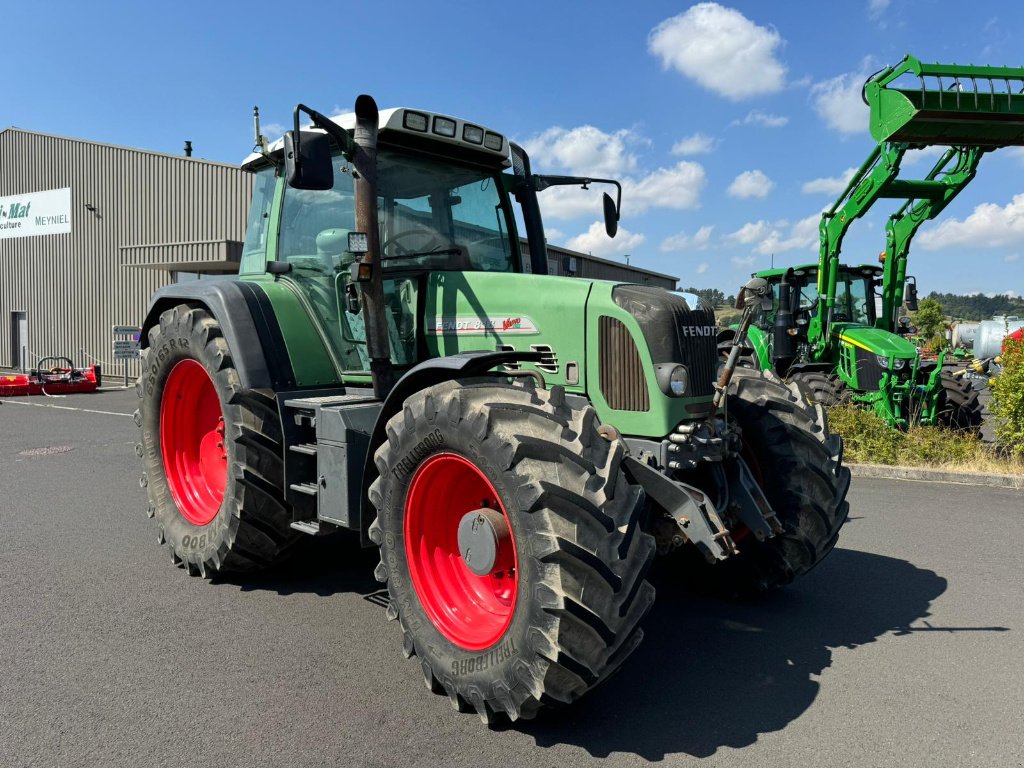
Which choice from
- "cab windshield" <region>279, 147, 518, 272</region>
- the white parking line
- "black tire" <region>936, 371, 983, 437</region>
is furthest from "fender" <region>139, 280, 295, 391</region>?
the white parking line

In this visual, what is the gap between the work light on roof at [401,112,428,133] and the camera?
422 centimetres

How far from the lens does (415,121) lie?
4.25 meters

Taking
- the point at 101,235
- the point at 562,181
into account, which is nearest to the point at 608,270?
the point at 101,235

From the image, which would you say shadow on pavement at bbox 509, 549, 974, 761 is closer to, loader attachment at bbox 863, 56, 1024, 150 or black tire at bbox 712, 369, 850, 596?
black tire at bbox 712, 369, 850, 596

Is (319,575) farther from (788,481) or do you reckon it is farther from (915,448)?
(915,448)

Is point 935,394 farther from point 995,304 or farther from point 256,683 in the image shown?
point 995,304

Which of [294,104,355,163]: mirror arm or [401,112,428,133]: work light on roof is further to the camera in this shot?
[401,112,428,133]: work light on roof

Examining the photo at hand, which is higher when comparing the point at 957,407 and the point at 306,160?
the point at 306,160

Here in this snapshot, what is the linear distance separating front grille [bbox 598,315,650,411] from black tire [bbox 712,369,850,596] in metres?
1.06

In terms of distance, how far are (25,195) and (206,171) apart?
30.4 feet

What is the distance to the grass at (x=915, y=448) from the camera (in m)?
8.37

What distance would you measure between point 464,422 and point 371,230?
1.37m

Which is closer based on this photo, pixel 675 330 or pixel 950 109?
pixel 675 330

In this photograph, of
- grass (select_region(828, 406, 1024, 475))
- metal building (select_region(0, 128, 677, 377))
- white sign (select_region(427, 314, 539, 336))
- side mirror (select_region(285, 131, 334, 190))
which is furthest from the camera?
metal building (select_region(0, 128, 677, 377))
